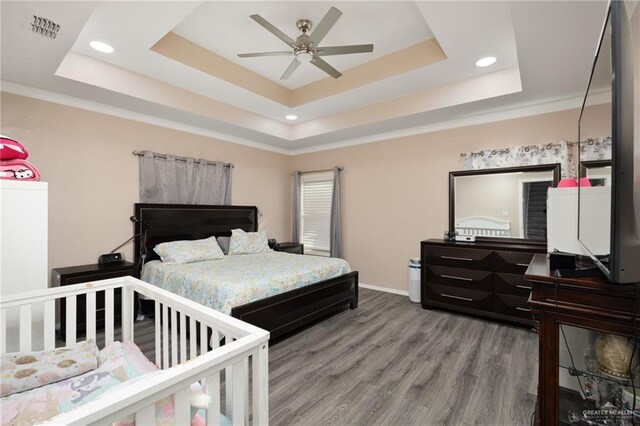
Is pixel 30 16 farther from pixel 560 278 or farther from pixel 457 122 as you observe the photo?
pixel 457 122

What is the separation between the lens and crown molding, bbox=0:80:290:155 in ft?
9.21

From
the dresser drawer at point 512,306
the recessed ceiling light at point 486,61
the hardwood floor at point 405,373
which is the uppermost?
the recessed ceiling light at point 486,61

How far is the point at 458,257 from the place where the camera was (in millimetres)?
3430

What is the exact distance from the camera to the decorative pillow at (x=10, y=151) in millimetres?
1731

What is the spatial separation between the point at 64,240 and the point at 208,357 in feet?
10.8

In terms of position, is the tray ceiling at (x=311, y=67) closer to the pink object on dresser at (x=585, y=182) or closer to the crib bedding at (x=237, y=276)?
the pink object on dresser at (x=585, y=182)

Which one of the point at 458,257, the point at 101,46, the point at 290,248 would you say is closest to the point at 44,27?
the point at 101,46

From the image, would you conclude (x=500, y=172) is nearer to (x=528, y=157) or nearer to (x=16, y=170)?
(x=528, y=157)

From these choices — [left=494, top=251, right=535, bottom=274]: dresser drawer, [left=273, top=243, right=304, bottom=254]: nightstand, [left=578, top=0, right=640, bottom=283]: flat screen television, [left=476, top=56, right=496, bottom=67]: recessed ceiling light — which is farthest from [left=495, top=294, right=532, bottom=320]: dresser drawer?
[left=273, top=243, right=304, bottom=254]: nightstand

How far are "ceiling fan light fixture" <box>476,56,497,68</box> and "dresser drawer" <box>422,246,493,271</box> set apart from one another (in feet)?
6.54

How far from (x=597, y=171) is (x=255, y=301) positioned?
98.5 inches

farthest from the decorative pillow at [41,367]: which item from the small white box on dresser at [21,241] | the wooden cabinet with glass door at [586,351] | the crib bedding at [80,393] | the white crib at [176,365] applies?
the wooden cabinet with glass door at [586,351]

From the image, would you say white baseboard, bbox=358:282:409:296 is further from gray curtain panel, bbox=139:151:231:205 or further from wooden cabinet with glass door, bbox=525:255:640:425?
wooden cabinet with glass door, bbox=525:255:640:425

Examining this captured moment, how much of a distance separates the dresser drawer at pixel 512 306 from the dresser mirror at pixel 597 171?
6.01 ft
